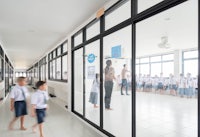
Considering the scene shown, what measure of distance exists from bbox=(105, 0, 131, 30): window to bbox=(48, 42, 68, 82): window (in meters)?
3.76

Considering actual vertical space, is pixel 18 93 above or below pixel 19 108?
above

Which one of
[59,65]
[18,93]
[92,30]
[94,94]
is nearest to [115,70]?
[94,94]

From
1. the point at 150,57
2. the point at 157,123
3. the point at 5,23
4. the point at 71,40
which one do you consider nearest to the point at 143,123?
the point at 157,123

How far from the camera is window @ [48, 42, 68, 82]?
320 inches

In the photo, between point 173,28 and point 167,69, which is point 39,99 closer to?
point 167,69

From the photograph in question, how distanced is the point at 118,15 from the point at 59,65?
19.6 feet

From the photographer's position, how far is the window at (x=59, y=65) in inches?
320

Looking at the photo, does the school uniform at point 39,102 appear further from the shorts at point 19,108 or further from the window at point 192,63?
the window at point 192,63

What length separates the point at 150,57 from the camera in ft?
32.8

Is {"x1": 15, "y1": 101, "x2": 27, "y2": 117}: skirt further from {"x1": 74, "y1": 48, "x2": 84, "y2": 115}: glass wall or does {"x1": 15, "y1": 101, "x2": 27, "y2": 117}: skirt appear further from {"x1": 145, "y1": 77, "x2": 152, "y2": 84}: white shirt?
{"x1": 145, "y1": 77, "x2": 152, "y2": 84}: white shirt

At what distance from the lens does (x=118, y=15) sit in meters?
4.09

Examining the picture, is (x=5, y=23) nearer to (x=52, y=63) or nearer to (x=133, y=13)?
(x=133, y=13)

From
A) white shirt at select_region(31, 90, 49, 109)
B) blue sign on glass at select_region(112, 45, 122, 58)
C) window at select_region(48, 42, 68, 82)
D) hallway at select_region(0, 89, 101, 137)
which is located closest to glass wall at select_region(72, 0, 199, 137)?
blue sign on glass at select_region(112, 45, 122, 58)

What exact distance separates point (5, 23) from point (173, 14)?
5.26m
